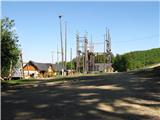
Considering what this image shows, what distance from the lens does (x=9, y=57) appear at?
28.5 metres

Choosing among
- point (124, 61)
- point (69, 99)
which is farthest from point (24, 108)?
point (124, 61)

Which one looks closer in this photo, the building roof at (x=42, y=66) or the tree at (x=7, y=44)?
the tree at (x=7, y=44)

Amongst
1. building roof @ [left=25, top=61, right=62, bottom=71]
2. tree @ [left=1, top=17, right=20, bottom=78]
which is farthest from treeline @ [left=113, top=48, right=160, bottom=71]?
tree @ [left=1, top=17, right=20, bottom=78]

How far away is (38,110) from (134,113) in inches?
120

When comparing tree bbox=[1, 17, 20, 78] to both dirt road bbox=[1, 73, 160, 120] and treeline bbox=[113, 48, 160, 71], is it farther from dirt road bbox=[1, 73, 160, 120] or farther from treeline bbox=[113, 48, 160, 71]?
treeline bbox=[113, 48, 160, 71]

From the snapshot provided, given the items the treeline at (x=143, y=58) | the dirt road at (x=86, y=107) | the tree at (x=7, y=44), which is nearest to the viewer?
the dirt road at (x=86, y=107)

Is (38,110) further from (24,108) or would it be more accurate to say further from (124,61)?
(124,61)

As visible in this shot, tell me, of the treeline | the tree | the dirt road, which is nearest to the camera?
the dirt road

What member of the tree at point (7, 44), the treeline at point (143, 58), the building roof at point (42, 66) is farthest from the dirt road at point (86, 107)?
the treeline at point (143, 58)

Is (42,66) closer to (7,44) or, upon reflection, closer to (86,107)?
(7,44)

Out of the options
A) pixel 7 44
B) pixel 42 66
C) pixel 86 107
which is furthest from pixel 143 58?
pixel 86 107

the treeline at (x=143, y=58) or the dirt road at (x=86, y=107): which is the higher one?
the treeline at (x=143, y=58)

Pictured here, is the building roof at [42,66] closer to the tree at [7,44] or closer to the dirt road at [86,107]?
the tree at [7,44]

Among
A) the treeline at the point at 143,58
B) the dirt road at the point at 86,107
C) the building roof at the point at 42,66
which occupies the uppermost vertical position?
the treeline at the point at 143,58
